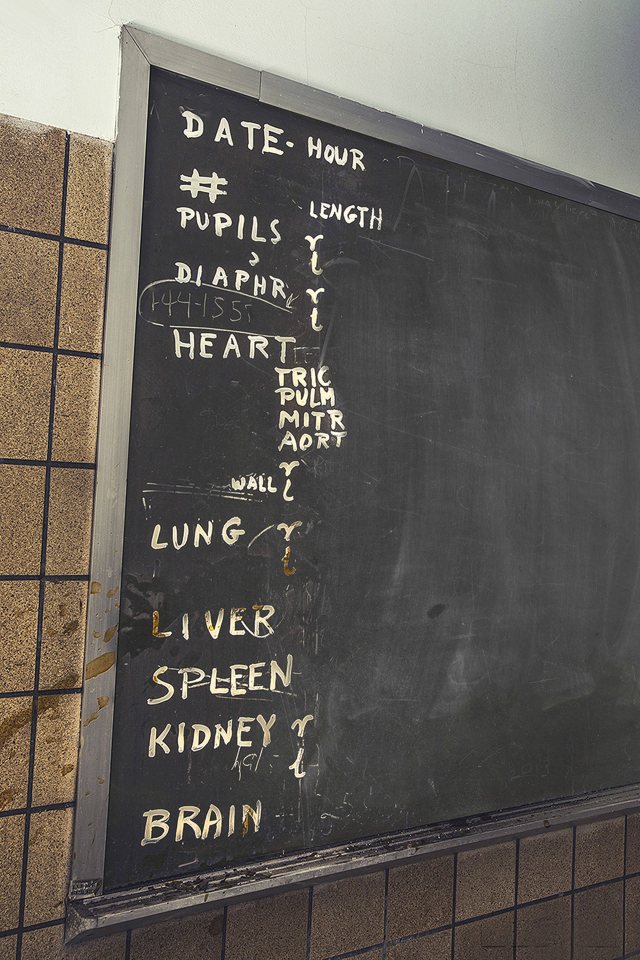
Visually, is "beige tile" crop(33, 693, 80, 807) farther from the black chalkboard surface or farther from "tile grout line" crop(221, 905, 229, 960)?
"tile grout line" crop(221, 905, 229, 960)

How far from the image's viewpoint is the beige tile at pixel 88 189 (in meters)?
1.31

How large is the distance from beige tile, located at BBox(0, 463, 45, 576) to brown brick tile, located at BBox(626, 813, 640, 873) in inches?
71.1

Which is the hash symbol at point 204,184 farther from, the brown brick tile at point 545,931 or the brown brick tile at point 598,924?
the brown brick tile at point 598,924

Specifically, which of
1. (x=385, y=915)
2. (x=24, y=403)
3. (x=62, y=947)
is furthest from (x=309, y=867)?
(x=24, y=403)

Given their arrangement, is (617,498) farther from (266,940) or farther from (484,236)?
(266,940)

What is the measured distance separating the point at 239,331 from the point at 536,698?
1.17 metres

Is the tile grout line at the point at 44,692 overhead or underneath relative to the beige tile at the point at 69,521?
underneath

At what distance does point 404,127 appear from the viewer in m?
1.61

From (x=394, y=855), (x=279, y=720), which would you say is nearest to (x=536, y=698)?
(x=394, y=855)

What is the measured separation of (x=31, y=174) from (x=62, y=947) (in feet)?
4.69

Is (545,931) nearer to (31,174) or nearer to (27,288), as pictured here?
(27,288)

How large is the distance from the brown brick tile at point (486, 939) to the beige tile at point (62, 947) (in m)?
0.86

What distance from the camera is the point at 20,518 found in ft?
4.12

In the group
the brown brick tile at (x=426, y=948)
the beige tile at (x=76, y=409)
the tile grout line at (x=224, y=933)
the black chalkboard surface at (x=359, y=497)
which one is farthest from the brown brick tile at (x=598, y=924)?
the beige tile at (x=76, y=409)
